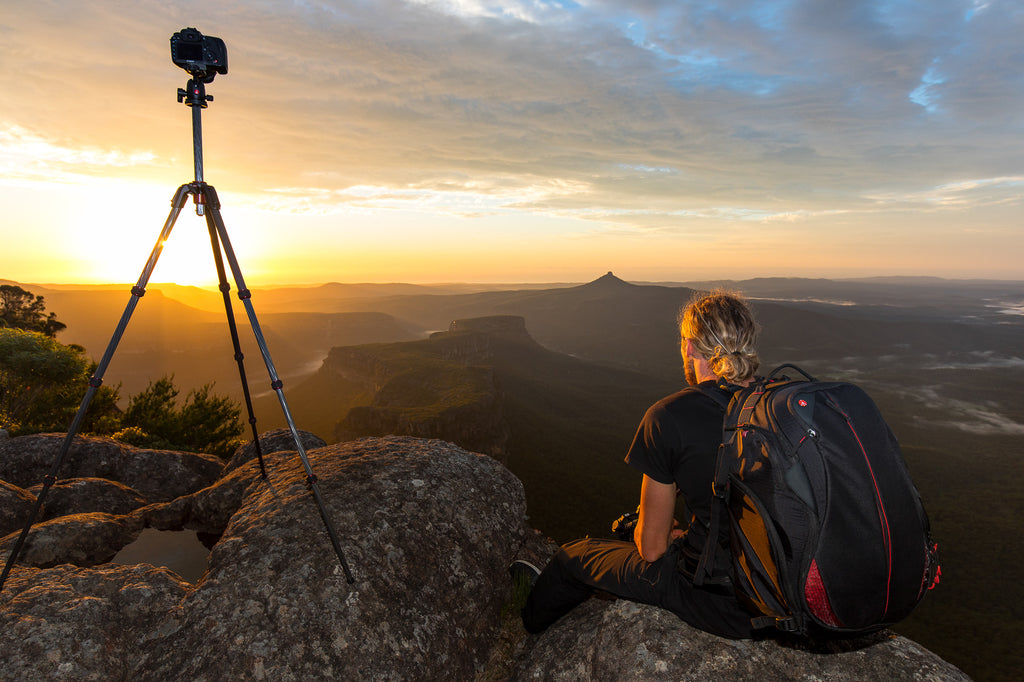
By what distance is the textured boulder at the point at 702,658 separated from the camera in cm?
388

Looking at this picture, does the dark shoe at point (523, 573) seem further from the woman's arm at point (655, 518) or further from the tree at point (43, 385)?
the tree at point (43, 385)

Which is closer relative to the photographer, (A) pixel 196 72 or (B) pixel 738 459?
(B) pixel 738 459

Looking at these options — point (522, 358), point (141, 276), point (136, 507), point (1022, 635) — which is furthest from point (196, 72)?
point (522, 358)

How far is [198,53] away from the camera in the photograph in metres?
4.64

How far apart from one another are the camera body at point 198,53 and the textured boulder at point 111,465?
821cm

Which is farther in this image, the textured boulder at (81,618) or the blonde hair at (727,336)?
the textured boulder at (81,618)

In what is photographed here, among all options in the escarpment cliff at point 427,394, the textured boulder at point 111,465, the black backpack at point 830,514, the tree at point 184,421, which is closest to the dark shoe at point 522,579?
the black backpack at point 830,514

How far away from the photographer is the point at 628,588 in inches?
161

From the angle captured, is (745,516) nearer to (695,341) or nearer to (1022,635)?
(695,341)

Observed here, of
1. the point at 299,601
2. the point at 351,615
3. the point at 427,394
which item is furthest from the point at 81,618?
the point at 427,394

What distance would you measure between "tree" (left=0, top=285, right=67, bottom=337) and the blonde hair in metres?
46.6

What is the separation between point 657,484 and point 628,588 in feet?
3.85

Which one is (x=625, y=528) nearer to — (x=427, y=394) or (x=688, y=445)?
(x=688, y=445)

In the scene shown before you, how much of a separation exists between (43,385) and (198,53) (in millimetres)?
30154
